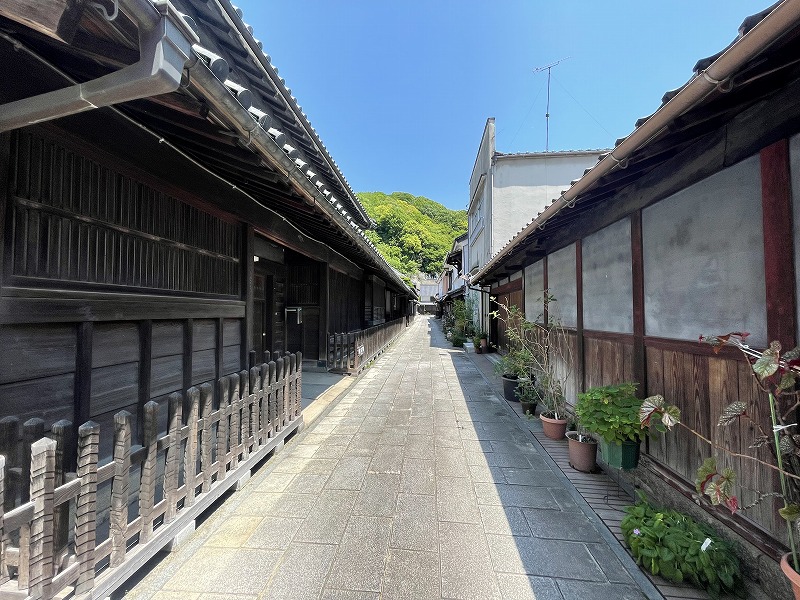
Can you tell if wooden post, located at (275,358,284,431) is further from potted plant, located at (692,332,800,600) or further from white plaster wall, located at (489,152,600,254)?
white plaster wall, located at (489,152,600,254)

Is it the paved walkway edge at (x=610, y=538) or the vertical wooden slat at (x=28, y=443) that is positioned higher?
the vertical wooden slat at (x=28, y=443)

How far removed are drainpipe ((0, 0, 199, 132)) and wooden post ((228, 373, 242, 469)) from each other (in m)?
2.02

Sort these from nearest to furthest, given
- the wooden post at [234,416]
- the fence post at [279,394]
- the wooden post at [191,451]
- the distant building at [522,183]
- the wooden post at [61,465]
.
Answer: the wooden post at [61,465] → the wooden post at [191,451] → the wooden post at [234,416] → the fence post at [279,394] → the distant building at [522,183]

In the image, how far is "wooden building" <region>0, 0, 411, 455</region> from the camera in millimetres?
1450

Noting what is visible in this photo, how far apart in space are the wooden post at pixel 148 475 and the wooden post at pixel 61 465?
1.22 feet

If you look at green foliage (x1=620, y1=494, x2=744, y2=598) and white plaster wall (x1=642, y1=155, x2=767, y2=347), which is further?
white plaster wall (x1=642, y1=155, x2=767, y2=347)

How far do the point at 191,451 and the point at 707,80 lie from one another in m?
3.64

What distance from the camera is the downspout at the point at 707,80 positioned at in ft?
3.89

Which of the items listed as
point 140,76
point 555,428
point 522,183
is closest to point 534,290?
point 555,428

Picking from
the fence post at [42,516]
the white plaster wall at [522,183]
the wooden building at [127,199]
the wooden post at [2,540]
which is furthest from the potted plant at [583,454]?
the white plaster wall at [522,183]

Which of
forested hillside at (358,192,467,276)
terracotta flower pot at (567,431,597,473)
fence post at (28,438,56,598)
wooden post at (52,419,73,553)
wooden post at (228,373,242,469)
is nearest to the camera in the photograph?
fence post at (28,438,56,598)

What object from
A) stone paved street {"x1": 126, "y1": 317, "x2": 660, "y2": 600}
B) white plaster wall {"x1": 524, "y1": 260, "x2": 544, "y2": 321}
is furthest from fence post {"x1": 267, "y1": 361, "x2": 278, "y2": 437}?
white plaster wall {"x1": 524, "y1": 260, "x2": 544, "y2": 321}

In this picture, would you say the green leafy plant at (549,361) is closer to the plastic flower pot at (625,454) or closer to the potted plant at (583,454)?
the potted plant at (583,454)

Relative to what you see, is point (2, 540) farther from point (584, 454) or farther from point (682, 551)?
point (584, 454)
